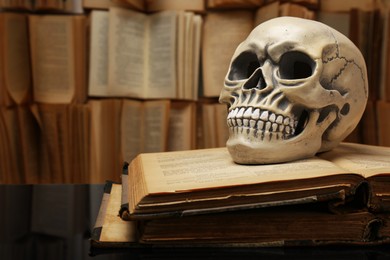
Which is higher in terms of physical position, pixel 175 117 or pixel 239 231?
pixel 175 117

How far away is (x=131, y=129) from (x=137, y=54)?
0.24 metres

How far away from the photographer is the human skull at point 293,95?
3.31 feet

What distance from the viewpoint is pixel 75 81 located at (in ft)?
5.60

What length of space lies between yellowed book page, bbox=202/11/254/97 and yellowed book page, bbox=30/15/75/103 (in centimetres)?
43

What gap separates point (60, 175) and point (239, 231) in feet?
3.43

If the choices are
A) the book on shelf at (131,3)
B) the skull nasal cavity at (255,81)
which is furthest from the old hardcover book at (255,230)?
the book on shelf at (131,3)

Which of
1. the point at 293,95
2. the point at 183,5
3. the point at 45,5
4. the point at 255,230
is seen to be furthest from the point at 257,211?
the point at 45,5

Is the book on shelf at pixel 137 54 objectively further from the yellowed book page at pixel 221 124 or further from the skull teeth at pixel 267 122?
the skull teeth at pixel 267 122

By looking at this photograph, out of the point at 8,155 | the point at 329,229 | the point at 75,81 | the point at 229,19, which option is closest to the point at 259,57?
the point at 329,229

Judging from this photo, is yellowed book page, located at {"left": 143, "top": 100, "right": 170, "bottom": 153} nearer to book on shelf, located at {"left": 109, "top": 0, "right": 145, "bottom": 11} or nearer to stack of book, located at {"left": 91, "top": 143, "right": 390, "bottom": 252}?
book on shelf, located at {"left": 109, "top": 0, "right": 145, "bottom": 11}

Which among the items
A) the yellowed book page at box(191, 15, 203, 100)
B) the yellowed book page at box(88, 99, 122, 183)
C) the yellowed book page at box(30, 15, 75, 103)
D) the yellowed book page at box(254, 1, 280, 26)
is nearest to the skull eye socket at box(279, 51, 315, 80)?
the yellowed book page at box(254, 1, 280, 26)

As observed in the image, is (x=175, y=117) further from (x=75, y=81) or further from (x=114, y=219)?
(x=114, y=219)

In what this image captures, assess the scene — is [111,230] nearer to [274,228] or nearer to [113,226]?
[113,226]

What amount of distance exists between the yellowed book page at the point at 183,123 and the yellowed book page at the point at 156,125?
0.03 metres
